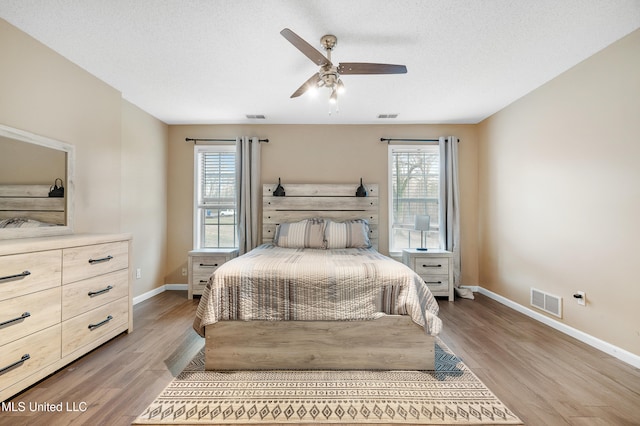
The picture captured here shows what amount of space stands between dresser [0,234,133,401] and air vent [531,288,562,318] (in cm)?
407

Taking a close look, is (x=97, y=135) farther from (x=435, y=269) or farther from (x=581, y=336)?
(x=581, y=336)

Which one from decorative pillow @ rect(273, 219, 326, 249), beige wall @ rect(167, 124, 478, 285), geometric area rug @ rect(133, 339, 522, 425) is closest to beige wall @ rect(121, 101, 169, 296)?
beige wall @ rect(167, 124, 478, 285)

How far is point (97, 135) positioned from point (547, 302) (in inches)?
189

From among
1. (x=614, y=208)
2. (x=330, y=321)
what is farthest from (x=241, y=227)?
(x=614, y=208)

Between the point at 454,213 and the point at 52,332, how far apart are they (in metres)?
4.34

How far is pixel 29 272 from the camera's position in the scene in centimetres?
172

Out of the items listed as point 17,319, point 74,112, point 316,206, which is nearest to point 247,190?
point 316,206

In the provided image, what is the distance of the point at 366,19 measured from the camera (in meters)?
1.91

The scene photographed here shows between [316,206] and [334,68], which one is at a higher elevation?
[334,68]

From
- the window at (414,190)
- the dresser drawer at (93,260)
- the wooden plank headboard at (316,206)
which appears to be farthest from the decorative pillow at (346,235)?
the dresser drawer at (93,260)

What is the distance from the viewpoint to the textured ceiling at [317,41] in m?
1.81

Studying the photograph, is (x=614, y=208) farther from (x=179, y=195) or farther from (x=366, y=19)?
(x=179, y=195)

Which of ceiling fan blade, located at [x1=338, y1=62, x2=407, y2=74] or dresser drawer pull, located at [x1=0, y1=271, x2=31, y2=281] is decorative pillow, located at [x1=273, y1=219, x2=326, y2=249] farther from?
dresser drawer pull, located at [x1=0, y1=271, x2=31, y2=281]

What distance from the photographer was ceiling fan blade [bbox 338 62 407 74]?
1.95m
